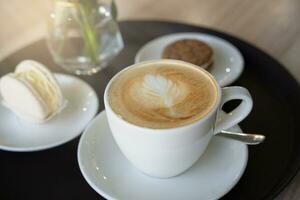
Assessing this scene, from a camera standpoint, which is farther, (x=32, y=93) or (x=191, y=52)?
(x=191, y=52)

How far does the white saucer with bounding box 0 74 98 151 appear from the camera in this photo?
0.72 metres

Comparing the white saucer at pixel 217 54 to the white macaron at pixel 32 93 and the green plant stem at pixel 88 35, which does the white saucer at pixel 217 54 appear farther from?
the white macaron at pixel 32 93

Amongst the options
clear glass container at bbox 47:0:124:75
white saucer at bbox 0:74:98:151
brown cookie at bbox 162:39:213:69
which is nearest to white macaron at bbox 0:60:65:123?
white saucer at bbox 0:74:98:151

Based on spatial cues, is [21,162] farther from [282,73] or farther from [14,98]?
[282,73]

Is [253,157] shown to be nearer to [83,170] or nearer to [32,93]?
[83,170]

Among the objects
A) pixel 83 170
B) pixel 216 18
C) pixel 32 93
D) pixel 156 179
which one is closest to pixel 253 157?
pixel 156 179

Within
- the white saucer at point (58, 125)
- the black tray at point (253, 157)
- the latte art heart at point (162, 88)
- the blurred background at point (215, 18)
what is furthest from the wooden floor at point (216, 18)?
the latte art heart at point (162, 88)

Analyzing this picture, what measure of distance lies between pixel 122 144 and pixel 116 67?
0.34 m

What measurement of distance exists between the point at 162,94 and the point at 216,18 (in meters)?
0.54

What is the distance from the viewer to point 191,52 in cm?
87

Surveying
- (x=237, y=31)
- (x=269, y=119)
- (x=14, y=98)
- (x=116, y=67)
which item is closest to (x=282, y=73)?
(x=269, y=119)

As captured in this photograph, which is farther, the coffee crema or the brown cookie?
the brown cookie

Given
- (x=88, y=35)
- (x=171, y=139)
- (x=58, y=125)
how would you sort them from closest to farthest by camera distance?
(x=171, y=139), (x=58, y=125), (x=88, y=35)

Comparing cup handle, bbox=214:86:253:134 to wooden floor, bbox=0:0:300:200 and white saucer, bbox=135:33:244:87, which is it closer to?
white saucer, bbox=135:33:244:87
